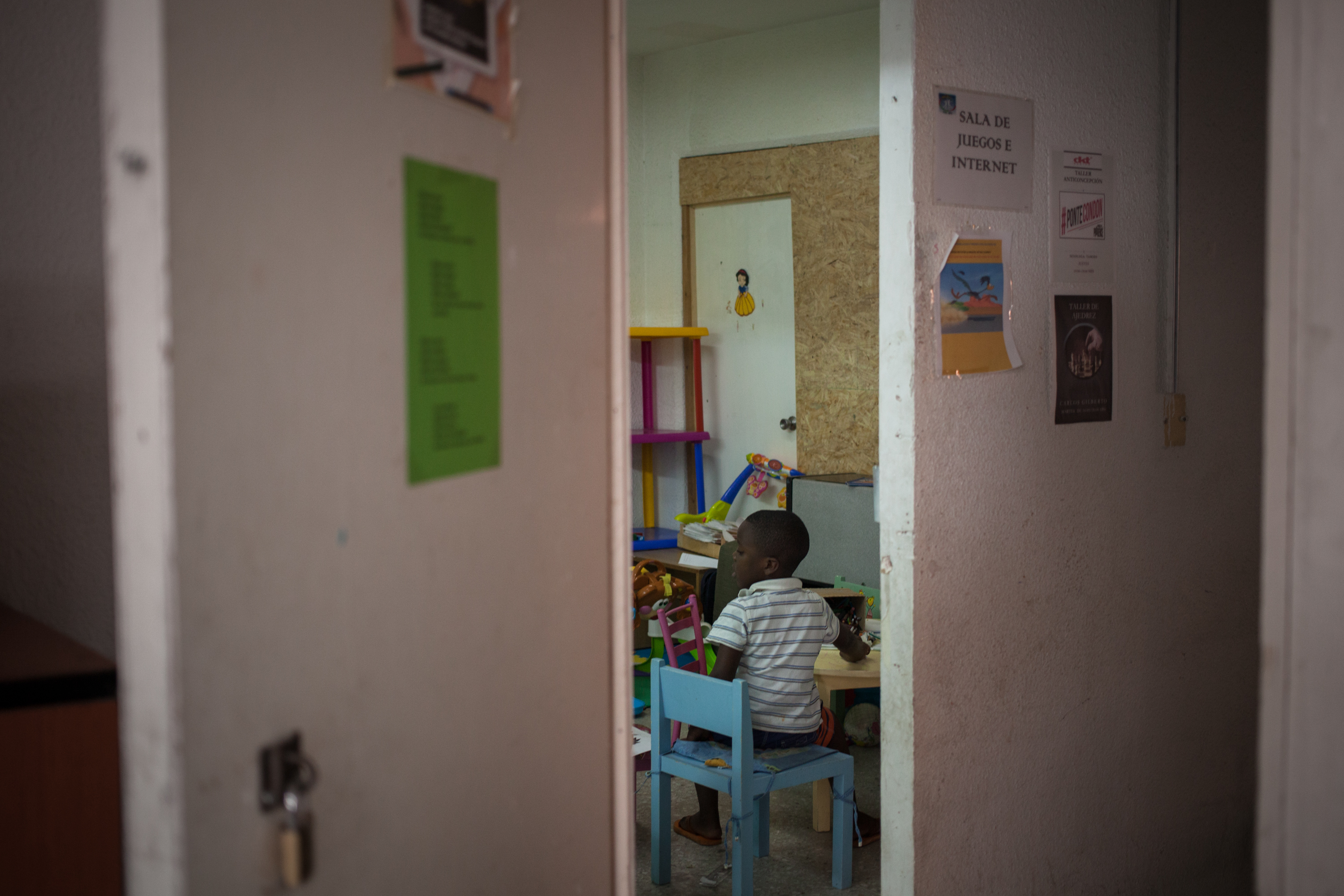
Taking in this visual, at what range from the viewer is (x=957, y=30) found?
7.64ft

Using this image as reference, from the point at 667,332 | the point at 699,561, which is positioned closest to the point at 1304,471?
the point at 699,561

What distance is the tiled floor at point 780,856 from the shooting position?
3.22 m

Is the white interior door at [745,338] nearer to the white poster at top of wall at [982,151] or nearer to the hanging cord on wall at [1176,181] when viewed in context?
the hanging cord on wall at [1176,181]

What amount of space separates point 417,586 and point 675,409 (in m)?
5.02

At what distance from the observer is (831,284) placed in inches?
216

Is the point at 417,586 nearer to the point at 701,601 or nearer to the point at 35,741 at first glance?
the point at 35,741

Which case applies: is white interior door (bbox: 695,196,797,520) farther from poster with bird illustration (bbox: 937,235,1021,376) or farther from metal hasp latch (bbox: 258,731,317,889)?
metal hasp latch (bbox: 258,731,317,889)

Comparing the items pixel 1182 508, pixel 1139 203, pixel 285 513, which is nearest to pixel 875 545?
pixel 1182 508

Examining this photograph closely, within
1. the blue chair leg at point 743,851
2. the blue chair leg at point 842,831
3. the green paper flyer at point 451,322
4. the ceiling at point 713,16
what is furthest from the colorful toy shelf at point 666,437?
the green paper flyer at point 451,322

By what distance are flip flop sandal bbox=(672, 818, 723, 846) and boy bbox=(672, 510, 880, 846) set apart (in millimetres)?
315

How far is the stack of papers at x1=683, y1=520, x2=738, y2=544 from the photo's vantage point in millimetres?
5285

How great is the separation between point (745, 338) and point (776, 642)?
298 cm

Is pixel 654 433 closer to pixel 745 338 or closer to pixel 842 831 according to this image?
pixel 745 338

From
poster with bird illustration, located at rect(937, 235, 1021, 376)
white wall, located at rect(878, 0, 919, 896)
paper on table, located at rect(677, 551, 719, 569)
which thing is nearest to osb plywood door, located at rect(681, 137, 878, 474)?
paper on table, located at rect(677, 551, 719, 569)
